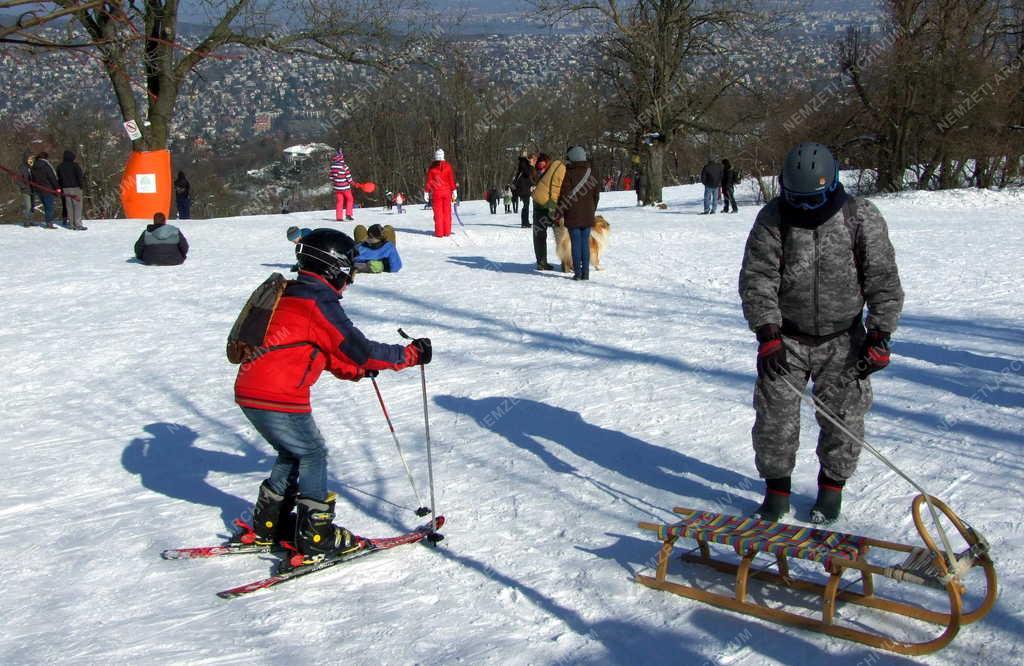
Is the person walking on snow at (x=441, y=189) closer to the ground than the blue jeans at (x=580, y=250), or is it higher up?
higher up

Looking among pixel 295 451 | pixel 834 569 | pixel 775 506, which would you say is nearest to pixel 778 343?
pixel 775 506

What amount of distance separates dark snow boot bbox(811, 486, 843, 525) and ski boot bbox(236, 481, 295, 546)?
285 cm

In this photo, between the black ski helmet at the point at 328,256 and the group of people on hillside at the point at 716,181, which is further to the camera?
the group of people on hillside at the point at 716,181

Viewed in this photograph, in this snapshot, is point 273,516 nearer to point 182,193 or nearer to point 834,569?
point 834,569

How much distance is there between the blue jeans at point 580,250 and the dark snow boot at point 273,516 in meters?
8.71

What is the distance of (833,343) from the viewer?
480 centimetres

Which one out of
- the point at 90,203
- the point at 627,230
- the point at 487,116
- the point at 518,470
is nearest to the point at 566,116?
the point at 487,116

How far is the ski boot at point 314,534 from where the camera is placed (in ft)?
16.3

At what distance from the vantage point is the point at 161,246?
15.9 m

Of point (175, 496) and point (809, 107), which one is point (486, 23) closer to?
point (809, 107)

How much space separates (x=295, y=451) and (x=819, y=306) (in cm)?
282

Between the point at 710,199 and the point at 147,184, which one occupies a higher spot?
the point at 147,184

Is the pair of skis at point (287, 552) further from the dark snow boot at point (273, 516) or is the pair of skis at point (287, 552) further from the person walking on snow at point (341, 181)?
the person walking on snow at point (341, 181)

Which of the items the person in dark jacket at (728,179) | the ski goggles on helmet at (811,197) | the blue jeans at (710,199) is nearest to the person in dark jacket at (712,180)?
the blue jeans at (710,199)
